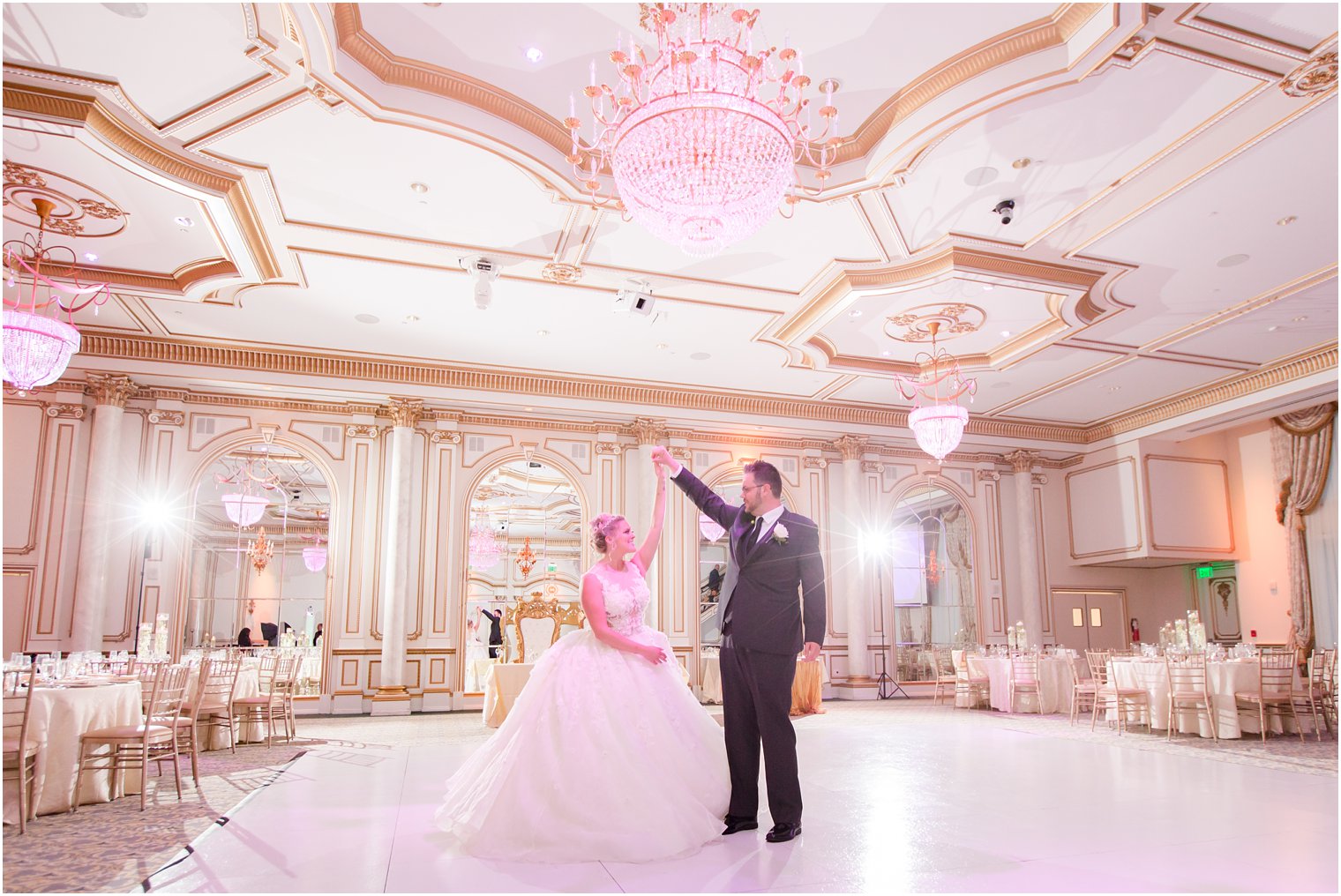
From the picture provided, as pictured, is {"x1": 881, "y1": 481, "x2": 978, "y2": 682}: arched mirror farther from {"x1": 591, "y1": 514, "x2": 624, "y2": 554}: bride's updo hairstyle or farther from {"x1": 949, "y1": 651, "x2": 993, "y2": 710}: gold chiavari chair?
{"x1": 591, "y1": 514, "x2": 624, "y2": 554}: bride's updo hairstyle

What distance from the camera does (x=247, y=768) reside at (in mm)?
6105

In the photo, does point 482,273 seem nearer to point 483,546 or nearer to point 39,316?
point 39,316

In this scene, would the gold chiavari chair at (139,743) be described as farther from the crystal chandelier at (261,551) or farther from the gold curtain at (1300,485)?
the gold curtain at (1300,485)

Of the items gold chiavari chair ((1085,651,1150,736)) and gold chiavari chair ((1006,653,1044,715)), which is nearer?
gold chiavari chair ((1085,651,1150,736))

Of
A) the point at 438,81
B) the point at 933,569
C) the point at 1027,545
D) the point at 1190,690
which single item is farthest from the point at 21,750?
the point at 1027,545

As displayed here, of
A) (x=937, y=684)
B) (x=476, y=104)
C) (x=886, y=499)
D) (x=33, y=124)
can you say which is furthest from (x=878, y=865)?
(x=886, y=499)

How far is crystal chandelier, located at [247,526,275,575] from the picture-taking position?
36.3ft

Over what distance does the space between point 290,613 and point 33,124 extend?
7.02 metres

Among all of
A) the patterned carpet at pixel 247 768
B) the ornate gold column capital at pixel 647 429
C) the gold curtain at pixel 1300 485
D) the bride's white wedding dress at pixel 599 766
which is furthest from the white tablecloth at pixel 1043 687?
the bride's white wedding dress at pixel 599 766

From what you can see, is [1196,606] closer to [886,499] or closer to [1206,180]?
[886,499]

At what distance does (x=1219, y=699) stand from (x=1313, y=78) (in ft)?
17.6

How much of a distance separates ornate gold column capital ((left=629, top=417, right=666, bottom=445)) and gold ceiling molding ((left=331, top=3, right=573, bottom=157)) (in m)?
6.01

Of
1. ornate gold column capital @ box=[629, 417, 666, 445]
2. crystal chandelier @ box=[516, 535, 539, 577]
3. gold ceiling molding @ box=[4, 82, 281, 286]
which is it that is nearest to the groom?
gold ceiling molding @ box=[4, 82, 281, 286]

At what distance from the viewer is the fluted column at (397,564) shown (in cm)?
1038
